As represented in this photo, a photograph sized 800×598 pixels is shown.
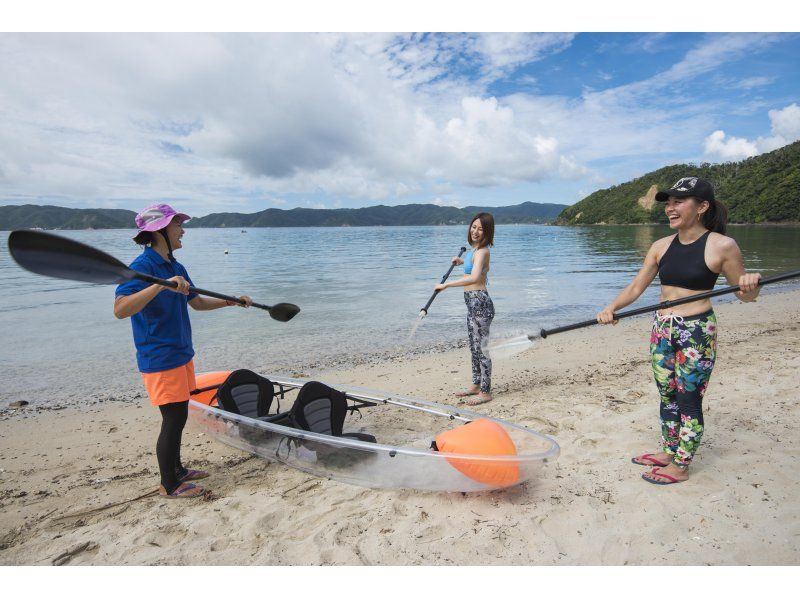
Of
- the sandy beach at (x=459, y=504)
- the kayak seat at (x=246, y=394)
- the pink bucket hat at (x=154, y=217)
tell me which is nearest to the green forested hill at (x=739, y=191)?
the sandy beach at (x=459, y=504)

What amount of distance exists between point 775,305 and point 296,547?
15.0 meters

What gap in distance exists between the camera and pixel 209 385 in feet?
16.6

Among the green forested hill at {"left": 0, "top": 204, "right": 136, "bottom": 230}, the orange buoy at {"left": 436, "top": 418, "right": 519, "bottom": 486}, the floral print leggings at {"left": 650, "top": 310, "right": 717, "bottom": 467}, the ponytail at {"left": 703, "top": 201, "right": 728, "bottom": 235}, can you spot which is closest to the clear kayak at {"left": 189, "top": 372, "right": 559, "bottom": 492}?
the orange buoy at {"left": 436, "top": 418, "right": 519, "bottom": 486}

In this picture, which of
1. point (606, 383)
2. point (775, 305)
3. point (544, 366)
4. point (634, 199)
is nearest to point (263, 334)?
point (544, 366)

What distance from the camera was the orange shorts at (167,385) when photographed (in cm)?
330

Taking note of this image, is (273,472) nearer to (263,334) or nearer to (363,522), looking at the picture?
(363,522)

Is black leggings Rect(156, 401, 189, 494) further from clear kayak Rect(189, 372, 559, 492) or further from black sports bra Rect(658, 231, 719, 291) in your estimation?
black sports bra Rect(658, 231, 719, 291)

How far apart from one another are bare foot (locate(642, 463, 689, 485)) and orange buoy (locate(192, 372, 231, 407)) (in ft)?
14.1

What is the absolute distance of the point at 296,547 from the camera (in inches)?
114

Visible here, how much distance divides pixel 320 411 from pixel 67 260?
8.02 ft

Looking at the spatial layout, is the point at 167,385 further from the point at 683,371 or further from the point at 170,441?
the point at 683,371

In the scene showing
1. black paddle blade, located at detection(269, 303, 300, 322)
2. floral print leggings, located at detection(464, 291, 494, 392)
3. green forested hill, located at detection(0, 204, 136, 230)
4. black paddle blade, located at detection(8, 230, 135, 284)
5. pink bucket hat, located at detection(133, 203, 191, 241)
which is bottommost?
floral print leggings, located at detection(464, 291, 494, 392)

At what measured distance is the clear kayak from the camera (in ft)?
10.5

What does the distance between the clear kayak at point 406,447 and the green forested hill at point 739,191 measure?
216 feet
